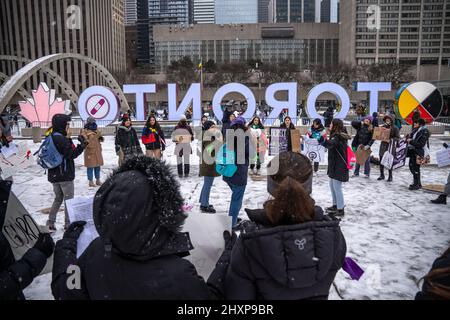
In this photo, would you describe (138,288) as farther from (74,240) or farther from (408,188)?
(408,188)

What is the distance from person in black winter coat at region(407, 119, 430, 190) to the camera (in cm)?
784

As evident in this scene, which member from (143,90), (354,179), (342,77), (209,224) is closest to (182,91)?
(342,77)

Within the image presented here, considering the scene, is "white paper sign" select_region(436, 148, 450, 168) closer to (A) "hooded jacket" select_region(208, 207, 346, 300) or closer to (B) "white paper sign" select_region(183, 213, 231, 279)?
(B) "white paper sign" select_region(183, 213, 231, 279)

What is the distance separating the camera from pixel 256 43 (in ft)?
394

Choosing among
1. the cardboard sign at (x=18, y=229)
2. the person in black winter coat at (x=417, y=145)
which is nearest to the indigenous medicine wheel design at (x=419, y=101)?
the person in black winter coat at (x=417, y=145)

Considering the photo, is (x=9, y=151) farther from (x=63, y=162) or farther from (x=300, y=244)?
(x=300, y=244)

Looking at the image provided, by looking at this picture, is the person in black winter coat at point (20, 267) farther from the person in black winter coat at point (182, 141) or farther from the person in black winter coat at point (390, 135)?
the person in black winter coat at point (390, 135)

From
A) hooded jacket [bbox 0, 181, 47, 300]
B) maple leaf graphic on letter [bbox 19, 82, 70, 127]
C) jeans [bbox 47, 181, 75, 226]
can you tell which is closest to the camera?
hooded jacket [bbox 0, 181, 47, 300]

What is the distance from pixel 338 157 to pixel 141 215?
Result: 16.5 feet

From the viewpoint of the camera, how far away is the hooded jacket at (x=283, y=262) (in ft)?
5.43

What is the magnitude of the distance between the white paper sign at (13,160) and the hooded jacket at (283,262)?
5.92 meters

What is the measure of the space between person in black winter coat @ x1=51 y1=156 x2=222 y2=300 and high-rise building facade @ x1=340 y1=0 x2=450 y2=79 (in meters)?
113

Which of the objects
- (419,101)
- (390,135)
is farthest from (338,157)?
(419,101)

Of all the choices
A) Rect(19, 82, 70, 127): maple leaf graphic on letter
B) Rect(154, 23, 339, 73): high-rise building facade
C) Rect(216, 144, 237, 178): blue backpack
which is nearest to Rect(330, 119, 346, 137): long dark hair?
Rect(216, 144, 237, 178): blue backpack
